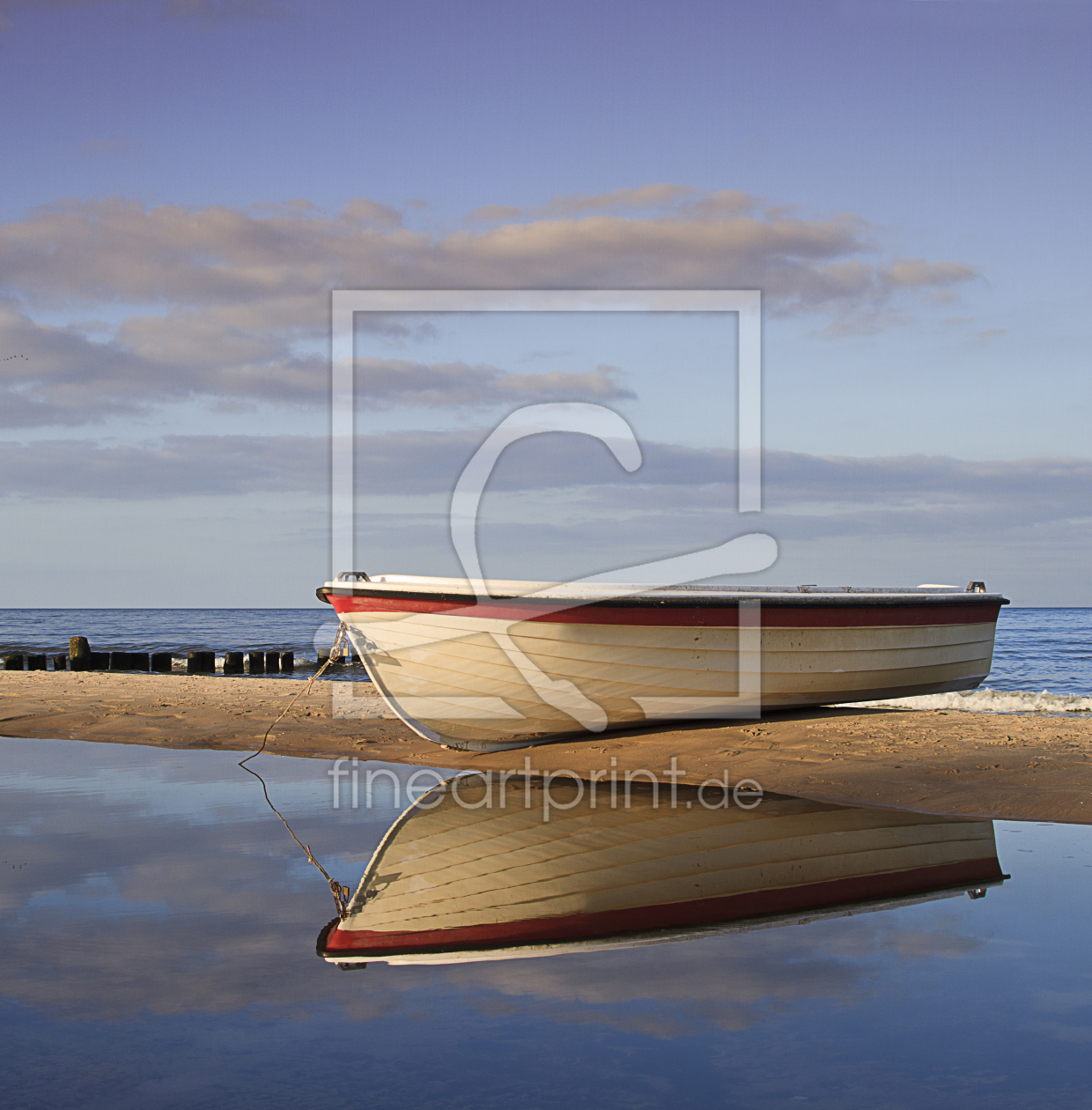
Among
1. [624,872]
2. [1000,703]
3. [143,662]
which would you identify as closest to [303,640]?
[143,662]

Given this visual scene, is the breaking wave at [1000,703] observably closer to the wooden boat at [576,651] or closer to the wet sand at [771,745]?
the wet sand at [771,745]

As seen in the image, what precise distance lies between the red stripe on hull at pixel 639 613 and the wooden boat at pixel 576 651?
12 millimetres

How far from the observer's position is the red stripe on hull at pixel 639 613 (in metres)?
9.16

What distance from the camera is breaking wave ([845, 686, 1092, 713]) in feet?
48.1

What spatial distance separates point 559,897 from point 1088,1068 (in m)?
2.48

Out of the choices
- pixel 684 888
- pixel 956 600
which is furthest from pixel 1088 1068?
pixel 956 600

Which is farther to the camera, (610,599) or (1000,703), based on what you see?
(1000,703)

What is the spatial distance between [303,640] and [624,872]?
37280 millimetres

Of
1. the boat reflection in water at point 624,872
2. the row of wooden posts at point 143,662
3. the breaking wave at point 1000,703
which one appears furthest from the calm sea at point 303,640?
the boat reflection in water at point 624,872

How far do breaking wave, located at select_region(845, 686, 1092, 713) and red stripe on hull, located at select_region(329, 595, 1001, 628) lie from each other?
4.16 m

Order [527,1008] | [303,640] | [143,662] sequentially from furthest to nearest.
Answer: [303,640], [143,662], [527,1008]

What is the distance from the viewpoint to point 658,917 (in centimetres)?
466

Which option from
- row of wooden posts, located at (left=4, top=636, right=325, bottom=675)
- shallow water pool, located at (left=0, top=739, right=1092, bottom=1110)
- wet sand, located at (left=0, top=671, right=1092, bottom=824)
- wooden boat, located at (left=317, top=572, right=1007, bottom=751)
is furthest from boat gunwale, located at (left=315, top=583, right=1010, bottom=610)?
row of wooden posts, located at (left=4, top=636, right=325, bottom=675)

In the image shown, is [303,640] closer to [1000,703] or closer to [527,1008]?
[1000,703]
